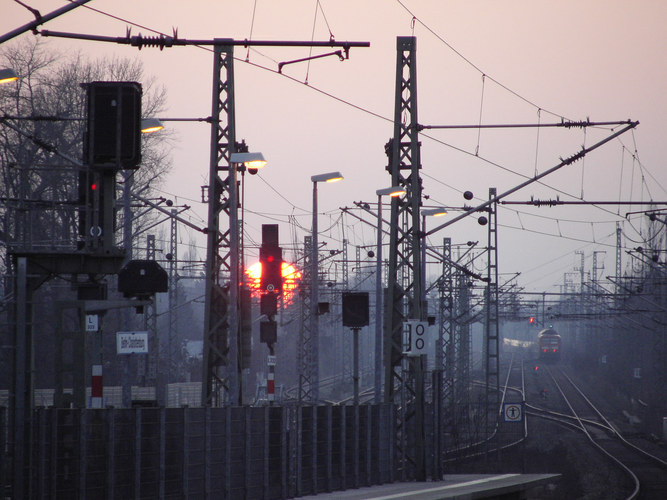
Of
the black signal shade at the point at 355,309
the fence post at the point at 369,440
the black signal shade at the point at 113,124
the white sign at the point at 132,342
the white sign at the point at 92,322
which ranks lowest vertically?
the fence post at the point at 369,440

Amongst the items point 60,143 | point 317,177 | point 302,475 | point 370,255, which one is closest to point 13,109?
point 60,143

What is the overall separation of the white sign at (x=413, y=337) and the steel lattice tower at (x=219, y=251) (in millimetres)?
3580

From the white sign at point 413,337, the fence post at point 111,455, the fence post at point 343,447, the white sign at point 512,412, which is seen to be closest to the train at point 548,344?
the white sign at point 512,412

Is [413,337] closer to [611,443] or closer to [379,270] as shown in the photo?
[379,270]

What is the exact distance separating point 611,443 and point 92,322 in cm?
2956

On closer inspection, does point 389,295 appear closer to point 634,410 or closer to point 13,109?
point 13,109

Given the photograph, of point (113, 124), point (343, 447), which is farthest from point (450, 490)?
point (113, 124)

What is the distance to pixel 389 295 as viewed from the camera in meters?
24.2

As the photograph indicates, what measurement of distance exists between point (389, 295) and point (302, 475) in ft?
18.5

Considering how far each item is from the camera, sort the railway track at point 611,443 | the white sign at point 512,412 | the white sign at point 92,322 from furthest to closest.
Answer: the white sign at point 512,412, the railway track at point 611,443, the white sign at point 92,322

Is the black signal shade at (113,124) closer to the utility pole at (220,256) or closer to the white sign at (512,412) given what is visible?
the utility pole at (220,256)

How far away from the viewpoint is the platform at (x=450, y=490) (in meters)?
18.6

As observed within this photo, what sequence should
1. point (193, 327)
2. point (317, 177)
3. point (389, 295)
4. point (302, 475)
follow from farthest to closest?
point (193, 327), point (317, 177), point (389, 295), point (302, 475)

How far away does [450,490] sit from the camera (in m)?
19.8
